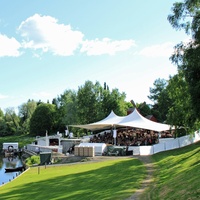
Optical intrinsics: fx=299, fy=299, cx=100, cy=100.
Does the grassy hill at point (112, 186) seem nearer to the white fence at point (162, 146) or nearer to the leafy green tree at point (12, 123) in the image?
the white fence at point (162, 146)

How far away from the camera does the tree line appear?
672 inches

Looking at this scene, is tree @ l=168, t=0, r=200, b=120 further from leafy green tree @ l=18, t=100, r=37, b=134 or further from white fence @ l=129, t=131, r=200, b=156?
leafy green tree @ l=18, t=100, r=37, b=134

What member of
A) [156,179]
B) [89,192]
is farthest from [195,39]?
[89,192]

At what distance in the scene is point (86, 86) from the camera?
71875 mm

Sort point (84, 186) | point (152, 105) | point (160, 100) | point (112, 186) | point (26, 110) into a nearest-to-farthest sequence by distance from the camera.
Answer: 1. point (112, 186)
2. point (84, 186)
3. point (160, 100)
4. point (152, 105)
5. point (26, 110)

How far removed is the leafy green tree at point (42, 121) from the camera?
89.6 meters

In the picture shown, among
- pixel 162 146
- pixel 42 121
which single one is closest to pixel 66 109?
pixel 42 121

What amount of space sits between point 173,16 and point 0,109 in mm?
117067

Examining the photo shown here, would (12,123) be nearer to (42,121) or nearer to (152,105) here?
(42,121)

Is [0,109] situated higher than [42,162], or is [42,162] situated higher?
[0,109]

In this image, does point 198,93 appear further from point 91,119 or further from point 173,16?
point 91,119

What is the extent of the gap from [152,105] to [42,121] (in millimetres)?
32776

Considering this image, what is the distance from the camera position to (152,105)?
8481cm

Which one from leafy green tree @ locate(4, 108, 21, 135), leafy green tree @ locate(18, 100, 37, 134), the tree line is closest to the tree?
the tree line
